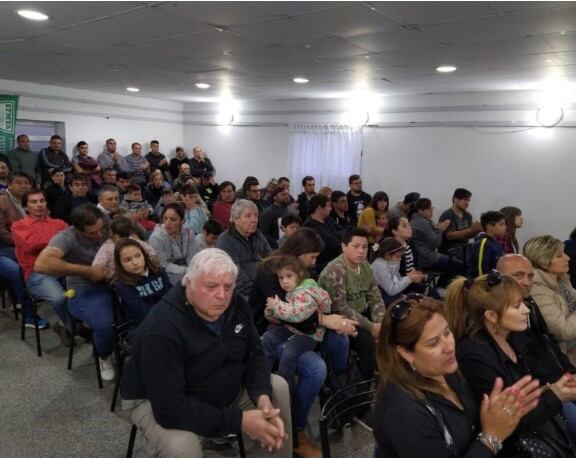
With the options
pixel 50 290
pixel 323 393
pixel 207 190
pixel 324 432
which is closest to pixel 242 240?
pixel 323 393

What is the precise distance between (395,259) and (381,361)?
1.90 meters

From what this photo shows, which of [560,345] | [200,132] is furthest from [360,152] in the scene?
[560,345]

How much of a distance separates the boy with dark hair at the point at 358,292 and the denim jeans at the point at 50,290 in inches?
75.8

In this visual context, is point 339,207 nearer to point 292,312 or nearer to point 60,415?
point 292,312

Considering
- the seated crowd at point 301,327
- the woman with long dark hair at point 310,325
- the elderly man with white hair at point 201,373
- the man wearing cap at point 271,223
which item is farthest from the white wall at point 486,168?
the elderly man with white hair at point 201,373

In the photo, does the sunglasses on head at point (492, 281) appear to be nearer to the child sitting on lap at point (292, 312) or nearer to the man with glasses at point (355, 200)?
the child sitting on lap at point (292, 312)

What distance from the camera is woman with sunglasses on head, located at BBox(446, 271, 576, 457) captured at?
1.57 metres

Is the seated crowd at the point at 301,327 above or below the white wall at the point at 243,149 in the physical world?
below

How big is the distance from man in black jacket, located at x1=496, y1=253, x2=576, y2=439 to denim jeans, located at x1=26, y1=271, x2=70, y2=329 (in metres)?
2.94

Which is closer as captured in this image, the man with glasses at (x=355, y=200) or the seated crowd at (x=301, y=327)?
the seated crowd at (x=301, y=327)

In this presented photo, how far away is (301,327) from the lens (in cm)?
236

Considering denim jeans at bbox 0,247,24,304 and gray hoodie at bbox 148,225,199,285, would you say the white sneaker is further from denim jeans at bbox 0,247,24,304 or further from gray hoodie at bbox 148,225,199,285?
denim jeans at bbox 0,247,24,304

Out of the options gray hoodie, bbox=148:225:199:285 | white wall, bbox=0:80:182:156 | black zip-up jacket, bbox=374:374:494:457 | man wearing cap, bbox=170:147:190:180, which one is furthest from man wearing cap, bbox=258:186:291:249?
white wall, bbox=0:80:182:156

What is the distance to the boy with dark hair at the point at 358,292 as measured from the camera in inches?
104
